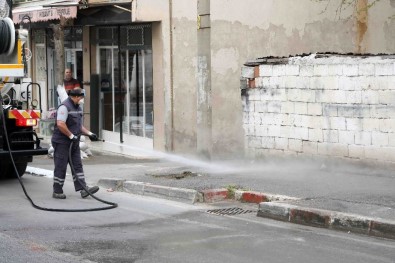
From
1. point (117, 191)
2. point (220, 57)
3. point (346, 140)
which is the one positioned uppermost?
point (220, 57)

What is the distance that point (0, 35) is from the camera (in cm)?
1096

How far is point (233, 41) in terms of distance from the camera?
16031 millimetres

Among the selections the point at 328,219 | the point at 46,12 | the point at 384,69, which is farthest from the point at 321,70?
the point at 46,12

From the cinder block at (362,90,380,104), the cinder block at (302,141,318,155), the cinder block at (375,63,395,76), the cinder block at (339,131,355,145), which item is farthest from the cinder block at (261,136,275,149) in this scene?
the cinder block at (375,63,395,76)

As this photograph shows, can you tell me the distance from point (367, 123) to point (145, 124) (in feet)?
25.8

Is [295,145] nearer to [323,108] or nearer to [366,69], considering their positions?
[323,108]

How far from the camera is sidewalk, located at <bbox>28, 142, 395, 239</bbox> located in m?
9.16

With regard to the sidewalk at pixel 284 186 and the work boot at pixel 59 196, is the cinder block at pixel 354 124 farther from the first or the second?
the work boot at pixel 59 196

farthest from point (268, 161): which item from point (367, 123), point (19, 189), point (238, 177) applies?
point (19, 189)

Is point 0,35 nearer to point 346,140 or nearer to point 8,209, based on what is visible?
point 8,209

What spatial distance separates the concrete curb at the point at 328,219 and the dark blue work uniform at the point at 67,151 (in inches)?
124

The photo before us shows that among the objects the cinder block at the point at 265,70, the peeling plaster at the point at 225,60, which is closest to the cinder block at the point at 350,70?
the cinder block at the point at 265,70

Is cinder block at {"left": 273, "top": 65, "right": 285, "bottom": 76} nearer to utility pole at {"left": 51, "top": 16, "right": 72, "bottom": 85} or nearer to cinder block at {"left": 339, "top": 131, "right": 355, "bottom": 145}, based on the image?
cinder block at {"left": 339, "top": 131, "right": 355, "bottom": 145}

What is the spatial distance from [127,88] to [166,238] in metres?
11.4
